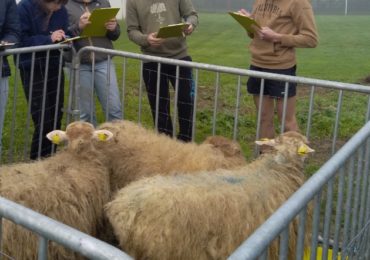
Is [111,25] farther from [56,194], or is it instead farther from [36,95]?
[56,194]

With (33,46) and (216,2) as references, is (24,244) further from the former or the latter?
(216,2)

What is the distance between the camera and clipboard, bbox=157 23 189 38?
14.5 feet

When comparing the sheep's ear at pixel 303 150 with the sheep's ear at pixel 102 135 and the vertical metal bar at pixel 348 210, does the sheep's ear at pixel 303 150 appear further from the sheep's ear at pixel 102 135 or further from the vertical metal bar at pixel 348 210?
the sheep's ear at pixel 102 135

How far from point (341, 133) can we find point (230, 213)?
4.38 metres

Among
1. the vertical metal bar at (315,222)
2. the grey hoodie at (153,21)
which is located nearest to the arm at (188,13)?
the grey hoodie at (153,21)

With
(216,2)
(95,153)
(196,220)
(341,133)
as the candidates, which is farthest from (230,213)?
(216,2)

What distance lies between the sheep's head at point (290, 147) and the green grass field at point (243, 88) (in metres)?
1.99

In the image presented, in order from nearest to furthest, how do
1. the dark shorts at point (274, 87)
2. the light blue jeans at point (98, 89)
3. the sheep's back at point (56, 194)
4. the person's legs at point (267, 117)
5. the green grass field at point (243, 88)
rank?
the sheep's back at point (56, 194) → the dark shorts at point (274, 87) → the person's legs at point (267, 117) → the light blue jeans at point (98, 89) → the green grass field at point (243, 88)

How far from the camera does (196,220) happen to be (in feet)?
8.25

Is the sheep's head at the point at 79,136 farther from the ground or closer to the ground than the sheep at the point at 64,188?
farther from the ground

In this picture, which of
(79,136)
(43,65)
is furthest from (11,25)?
(79,136)

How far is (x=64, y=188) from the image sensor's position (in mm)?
3064

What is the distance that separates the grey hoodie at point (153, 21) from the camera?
5000 mm

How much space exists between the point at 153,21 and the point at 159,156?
1871mm
